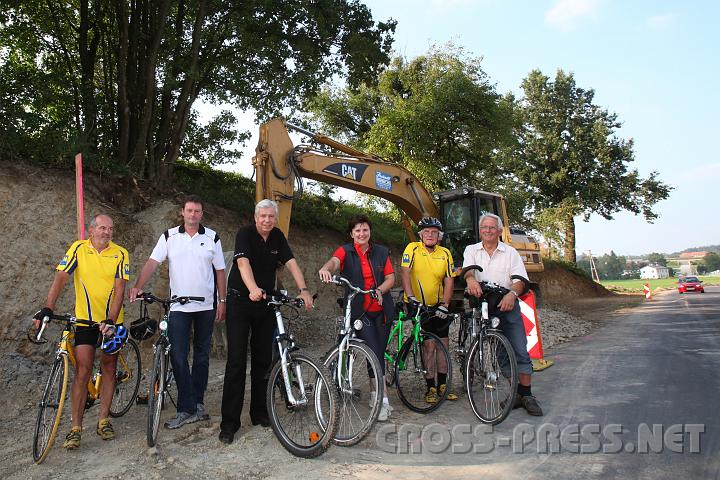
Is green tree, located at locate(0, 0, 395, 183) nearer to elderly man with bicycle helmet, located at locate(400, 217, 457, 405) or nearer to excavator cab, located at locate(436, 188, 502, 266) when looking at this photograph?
excavator cab, located at locate(436, 188, 502, 266)

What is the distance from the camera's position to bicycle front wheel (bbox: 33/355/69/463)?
3.83 metres

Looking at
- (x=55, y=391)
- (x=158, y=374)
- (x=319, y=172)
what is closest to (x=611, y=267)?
(x=319, y=172)

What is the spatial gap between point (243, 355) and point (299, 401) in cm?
72

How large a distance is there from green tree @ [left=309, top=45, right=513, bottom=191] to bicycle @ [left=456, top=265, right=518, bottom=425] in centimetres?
1892

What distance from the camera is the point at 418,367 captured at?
501 cm

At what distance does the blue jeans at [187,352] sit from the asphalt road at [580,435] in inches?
61.4

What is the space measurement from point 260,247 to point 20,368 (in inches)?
169

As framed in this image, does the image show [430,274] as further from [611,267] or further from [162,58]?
[611,267]

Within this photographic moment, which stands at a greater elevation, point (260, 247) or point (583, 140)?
point (583, 140)

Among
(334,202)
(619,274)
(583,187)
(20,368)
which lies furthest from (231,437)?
(619,274)

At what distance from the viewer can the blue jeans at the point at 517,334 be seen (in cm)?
486

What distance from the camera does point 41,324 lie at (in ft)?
12.8

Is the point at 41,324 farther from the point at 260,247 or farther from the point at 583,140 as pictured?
the point at 583,140

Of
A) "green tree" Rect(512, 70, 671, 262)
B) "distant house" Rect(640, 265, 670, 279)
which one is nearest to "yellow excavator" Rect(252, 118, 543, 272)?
"green tree" Rect(512, 70, 671, 262)
